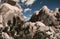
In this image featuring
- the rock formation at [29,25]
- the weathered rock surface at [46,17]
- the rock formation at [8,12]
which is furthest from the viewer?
the rock formation at [8,12]

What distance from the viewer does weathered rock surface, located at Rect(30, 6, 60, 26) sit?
62594 millimetres

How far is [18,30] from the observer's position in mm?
60250

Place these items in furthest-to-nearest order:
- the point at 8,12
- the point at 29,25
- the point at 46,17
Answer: the point at 8,12, the point at 46,17, the point at 29,25

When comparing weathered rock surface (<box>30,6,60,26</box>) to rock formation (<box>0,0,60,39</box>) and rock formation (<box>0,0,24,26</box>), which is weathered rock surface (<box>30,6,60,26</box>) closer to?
rock formation (<box>0,0,60,39</box>)

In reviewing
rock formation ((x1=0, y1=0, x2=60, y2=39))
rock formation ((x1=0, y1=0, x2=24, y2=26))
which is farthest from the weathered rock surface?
rock formation ((x1=0, y1=0, x2=24, y2=26))

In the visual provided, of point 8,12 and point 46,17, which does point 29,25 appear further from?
point 8,12

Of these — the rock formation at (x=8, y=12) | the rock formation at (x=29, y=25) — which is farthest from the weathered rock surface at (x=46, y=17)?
the rock formation at (x=8, y=12)

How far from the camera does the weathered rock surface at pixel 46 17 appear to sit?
6259 cm

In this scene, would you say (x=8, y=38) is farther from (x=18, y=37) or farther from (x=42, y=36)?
(x=42, y=36)

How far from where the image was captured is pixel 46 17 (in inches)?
2534

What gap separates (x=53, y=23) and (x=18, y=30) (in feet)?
33.5

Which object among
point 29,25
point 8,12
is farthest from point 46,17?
point 8,12

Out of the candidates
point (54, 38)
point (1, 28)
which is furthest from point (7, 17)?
point (54, 38)

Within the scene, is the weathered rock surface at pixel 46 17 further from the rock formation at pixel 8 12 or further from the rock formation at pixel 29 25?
the rock formation at pixel 8 12
